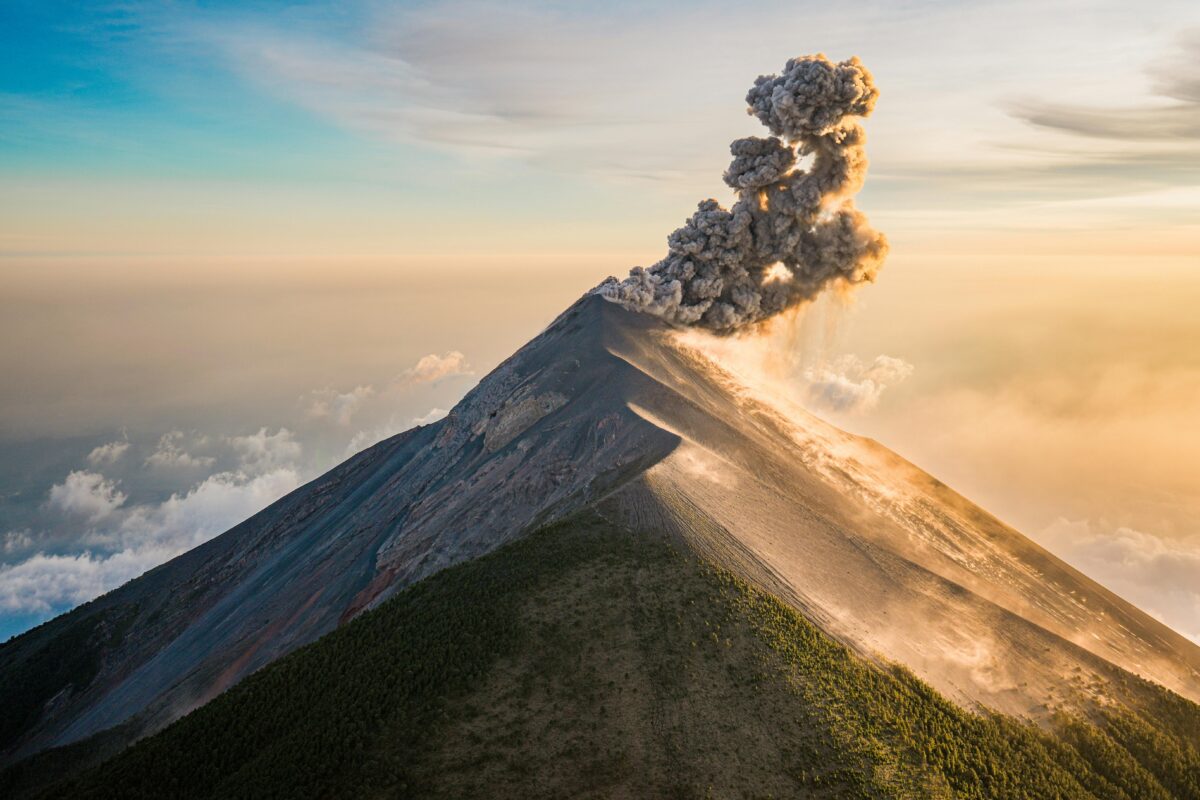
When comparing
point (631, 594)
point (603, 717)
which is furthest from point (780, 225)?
point (603, 717)

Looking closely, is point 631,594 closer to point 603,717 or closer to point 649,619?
point 649,619

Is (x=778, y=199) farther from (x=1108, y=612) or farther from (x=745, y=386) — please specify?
(x=1108, y=612)

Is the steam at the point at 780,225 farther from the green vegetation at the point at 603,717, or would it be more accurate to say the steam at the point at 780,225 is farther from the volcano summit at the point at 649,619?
the green vegetation at the point at 603,717

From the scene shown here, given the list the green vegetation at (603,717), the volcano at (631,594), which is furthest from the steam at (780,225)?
the green vegetation at (603,717)

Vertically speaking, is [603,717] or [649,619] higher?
[649,619]

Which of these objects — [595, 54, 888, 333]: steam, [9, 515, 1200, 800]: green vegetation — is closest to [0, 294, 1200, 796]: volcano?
[9, 515, 1200, 800]: green vegetation

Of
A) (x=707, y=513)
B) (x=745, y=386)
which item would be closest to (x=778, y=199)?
(x=745, y=386)
